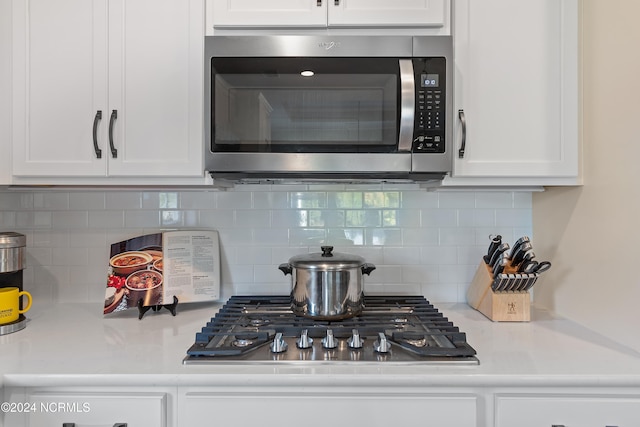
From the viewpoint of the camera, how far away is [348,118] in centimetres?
133

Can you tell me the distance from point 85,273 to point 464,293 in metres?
1.60

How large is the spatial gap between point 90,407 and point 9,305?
1.91ft

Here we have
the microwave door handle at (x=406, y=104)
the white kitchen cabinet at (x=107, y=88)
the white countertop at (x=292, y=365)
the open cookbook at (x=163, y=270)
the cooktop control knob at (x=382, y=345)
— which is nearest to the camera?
the white countertop at (x=292, y=365)

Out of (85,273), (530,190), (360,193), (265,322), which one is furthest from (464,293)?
(85,273)

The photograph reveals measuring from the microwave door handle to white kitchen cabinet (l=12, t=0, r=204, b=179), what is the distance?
674mm

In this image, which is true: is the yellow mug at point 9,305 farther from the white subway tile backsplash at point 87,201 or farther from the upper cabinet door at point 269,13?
the upper cabinet door at point 269,13

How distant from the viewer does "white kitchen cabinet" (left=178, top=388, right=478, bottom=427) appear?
1.04 meters

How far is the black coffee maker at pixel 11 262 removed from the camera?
4.51 ft

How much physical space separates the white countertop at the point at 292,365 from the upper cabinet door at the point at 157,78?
1.89 ft

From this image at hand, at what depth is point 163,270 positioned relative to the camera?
1.58m

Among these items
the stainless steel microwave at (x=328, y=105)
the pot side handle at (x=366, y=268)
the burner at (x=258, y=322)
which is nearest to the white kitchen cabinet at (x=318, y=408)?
the burner at (x=258, y=322)

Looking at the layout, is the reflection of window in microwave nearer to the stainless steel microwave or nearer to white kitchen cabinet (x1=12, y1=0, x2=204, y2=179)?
the stainless steel microwave

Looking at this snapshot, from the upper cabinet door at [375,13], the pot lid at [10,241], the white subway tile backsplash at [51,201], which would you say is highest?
the upper cabinet door at [375,13]

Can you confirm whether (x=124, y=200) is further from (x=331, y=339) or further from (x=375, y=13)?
(x=375, y=13)
